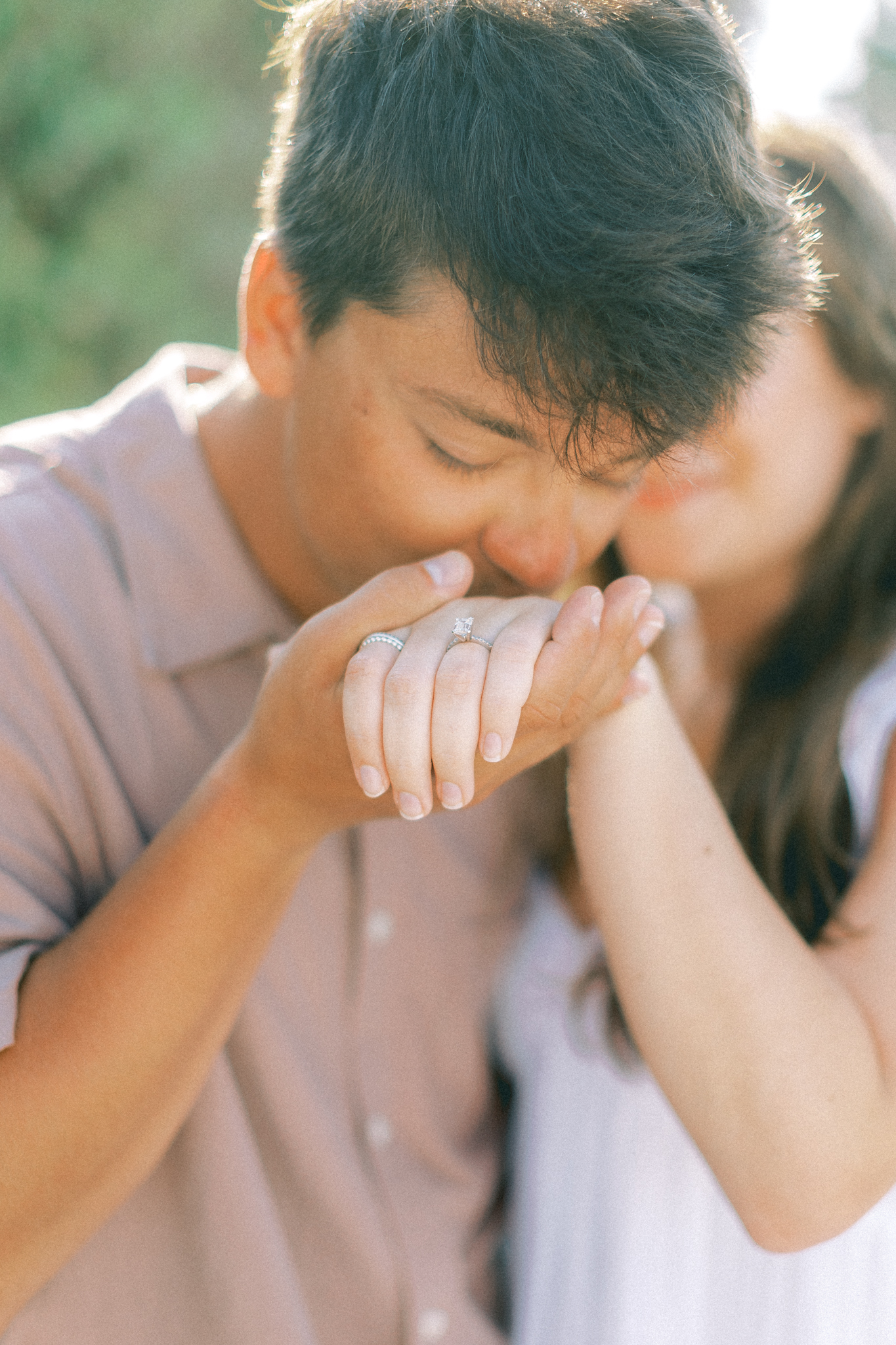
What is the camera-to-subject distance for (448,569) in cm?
130

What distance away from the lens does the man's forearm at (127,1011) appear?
3.97 ft

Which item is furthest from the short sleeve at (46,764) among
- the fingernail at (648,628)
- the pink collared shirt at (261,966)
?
the fingernail at (648,628)

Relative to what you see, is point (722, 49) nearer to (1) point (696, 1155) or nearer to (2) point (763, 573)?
(2) point (763, 573)

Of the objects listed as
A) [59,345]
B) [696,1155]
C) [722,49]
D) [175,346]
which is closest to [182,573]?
[175,346]

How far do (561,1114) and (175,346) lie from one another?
1.53 m

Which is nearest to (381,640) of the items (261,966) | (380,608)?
(380,608)

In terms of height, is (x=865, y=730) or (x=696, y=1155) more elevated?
(x=865, y=730)

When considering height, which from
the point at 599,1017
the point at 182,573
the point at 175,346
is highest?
the point at 175,346

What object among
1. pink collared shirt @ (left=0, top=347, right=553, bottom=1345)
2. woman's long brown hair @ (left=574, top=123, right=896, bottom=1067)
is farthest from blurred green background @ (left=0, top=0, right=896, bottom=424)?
pink collared shirt @ (left=0, top=347, right=553, bottom=1345)

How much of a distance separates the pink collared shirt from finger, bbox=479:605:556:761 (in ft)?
1.76

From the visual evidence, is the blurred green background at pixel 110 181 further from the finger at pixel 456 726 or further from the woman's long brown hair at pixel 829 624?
the finger at pixel 456 726

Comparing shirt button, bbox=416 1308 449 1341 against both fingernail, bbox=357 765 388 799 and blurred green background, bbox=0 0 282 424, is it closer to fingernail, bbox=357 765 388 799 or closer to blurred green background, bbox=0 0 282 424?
fingernail, bbox=357 765 388 799

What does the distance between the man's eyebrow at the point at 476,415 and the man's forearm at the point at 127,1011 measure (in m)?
0.49

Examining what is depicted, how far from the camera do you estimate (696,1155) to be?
1.81 metres
